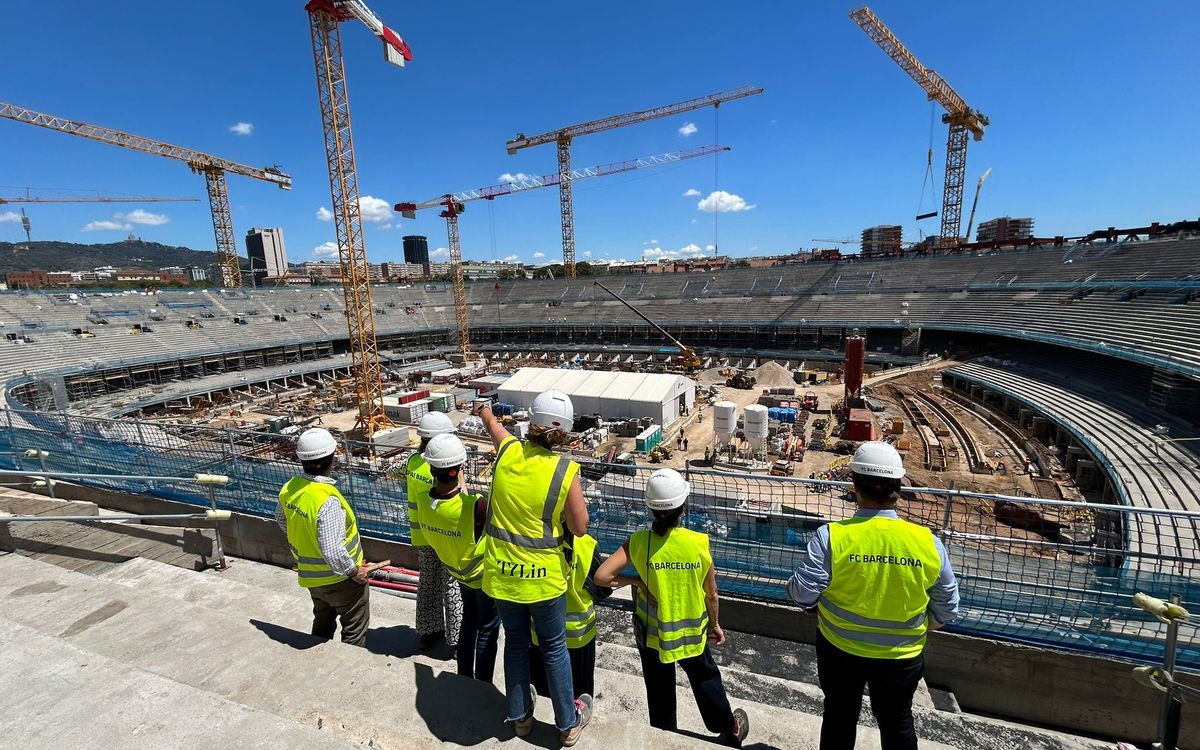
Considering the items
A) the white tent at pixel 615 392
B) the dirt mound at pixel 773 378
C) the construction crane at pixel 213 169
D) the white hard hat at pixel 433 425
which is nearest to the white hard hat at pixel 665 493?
the white hard hat at pixel 433 425

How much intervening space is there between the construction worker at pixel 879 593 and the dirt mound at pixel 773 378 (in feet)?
89.4

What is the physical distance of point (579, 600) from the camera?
2.88m

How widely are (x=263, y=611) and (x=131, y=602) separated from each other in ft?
2.98

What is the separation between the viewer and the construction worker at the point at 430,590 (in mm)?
3422

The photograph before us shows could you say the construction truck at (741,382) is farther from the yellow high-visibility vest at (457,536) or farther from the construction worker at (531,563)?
the construction worker at (531,563)

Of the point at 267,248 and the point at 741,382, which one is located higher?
the point at 267,248

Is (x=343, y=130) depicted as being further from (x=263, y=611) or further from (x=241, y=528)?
(x=263, y=611)

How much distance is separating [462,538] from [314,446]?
1.24 metres

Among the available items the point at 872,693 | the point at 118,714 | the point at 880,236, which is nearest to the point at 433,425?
the point at 118,714

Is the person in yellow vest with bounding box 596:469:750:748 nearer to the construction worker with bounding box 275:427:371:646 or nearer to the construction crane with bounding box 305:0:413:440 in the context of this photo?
the construction worker with bounding box 275:427:371:646

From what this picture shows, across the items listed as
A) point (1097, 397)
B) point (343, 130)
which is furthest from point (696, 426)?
point (343, 130)

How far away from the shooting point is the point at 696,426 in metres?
22.5

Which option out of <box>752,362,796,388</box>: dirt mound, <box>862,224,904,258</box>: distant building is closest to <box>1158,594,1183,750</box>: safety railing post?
<box>752,362,796,388</box>: dirt mound

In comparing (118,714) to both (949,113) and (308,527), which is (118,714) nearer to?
(308,527)
